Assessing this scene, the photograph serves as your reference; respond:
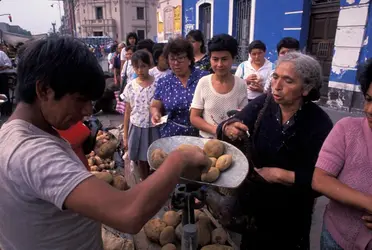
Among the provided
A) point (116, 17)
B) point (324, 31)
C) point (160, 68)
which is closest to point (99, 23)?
point (116, 17)

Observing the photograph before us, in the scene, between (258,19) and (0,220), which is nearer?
(0,220)

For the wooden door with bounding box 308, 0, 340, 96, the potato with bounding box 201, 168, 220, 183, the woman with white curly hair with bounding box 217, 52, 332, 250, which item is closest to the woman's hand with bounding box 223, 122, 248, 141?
the woman with white curly hair with bounding box 217, 52, 332, 250

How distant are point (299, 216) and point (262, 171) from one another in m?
0.40

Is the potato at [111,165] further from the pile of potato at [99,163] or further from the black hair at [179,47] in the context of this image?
the black hair at [179,47]

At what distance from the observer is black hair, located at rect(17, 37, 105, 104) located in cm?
80

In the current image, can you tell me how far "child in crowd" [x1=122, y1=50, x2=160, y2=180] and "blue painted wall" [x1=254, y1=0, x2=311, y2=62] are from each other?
4.72 metres

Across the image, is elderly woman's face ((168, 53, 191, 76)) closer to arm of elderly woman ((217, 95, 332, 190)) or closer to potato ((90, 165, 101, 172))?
arm of elderly woman ((217, 95, 332, 190))

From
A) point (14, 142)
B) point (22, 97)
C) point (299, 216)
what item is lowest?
point (299, 216)

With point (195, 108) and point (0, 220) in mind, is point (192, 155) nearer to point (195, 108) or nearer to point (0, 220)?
point (0, 220)

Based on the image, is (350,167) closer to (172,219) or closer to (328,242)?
(328,242)

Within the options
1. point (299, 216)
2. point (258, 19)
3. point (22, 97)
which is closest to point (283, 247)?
point (299, 216)

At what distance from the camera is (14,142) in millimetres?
802

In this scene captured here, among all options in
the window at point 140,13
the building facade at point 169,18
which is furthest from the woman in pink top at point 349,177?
the window at point 140,13

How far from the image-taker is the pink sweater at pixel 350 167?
1.28 metres
